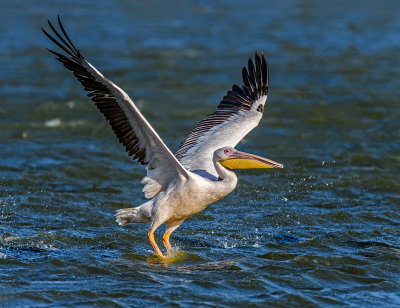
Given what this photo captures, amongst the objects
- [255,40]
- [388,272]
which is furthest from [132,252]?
[255,40]

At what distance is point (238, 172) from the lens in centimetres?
1027

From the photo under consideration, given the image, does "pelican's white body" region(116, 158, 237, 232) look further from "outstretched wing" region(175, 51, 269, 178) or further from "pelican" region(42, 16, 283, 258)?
"outstretched wing" region(175, 51, 269, 178)

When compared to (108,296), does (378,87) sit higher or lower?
higher

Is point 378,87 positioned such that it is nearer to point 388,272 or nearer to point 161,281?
point 388,272

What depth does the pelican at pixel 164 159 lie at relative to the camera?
21.6 ft

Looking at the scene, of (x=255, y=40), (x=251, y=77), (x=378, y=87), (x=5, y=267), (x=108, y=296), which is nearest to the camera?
(x=108, y=296)

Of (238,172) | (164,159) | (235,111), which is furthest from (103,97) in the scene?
(238,172)

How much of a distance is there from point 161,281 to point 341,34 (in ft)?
47.7

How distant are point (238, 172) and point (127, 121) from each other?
3.79m

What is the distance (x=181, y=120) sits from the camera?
12.9m

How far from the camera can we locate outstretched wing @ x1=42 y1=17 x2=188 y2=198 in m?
6.48

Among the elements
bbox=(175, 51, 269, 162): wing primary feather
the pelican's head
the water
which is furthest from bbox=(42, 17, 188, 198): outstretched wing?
the water

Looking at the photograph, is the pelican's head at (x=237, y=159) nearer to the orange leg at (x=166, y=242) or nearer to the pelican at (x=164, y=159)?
the pelican at (x=164, y=159)

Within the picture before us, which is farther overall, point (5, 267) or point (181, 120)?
point (181, 120)
